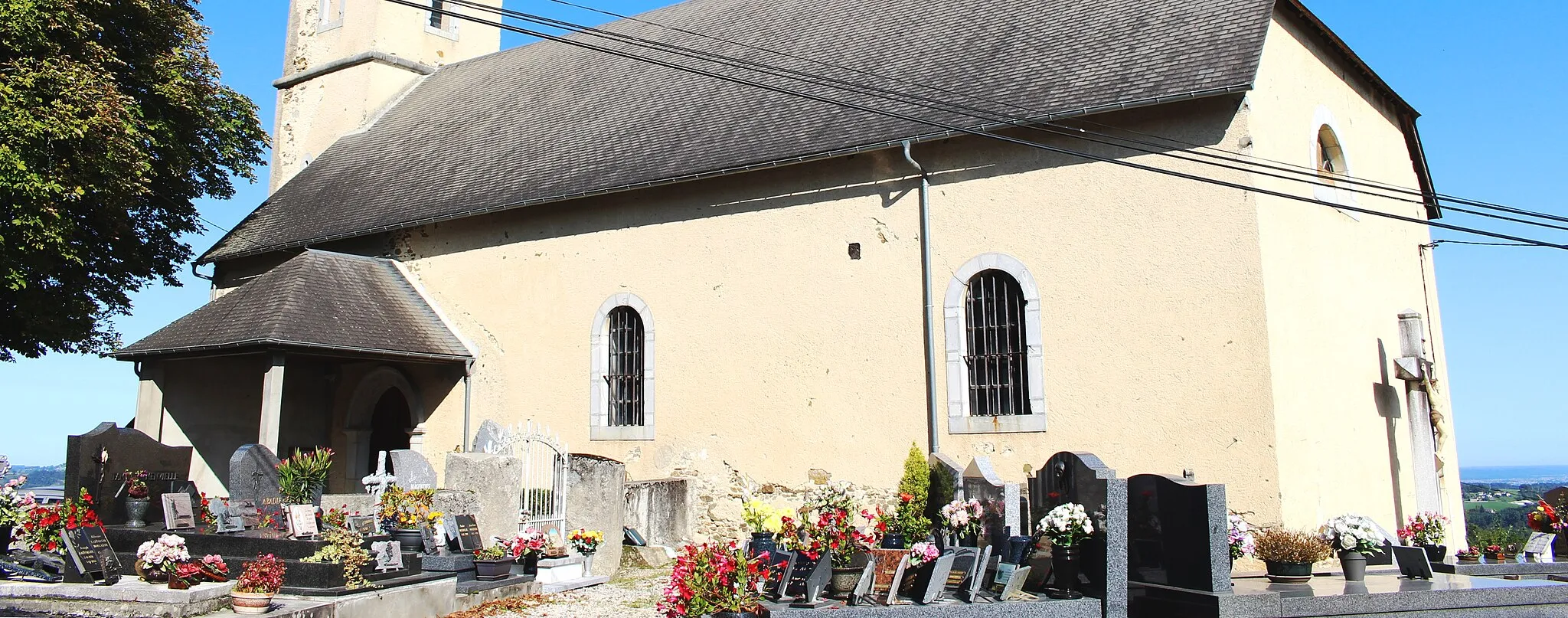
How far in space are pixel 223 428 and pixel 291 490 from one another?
6.20m

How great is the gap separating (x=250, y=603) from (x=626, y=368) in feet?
24.7

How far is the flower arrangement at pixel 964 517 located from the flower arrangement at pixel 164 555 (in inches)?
236

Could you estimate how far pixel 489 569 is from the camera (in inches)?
421

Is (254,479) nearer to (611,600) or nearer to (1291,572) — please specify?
(611,600)

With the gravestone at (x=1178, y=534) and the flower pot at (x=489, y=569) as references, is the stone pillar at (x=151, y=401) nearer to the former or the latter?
the flower pot at (x=489, y=569)

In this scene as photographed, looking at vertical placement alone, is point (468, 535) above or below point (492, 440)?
below

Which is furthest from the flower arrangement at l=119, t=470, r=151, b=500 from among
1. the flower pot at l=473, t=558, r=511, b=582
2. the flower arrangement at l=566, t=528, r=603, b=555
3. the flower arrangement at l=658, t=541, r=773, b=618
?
the flower arrangement at l=658, t=541, r=773, b=618

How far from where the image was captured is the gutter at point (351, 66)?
22047mm

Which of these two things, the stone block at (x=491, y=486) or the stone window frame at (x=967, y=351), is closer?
the stone block at (x=491, y=486)

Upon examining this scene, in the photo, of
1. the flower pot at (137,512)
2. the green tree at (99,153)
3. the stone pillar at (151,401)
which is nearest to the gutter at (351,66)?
the green tree at (99,153)

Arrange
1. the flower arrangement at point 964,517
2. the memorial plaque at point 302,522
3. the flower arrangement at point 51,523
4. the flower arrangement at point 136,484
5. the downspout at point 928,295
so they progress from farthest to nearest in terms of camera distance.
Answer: the flower arrangement at point 136,484 < the downspout at point 928,295 < the memorial plaque at point 302,522 < the flower arrangement at point 51,523 < the flower arrangement at point 964,517

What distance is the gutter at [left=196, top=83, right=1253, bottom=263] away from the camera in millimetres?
11336

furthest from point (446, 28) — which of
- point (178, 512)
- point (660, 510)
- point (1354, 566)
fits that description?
point (1354, 566)

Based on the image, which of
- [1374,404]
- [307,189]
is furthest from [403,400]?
[1374,404]
